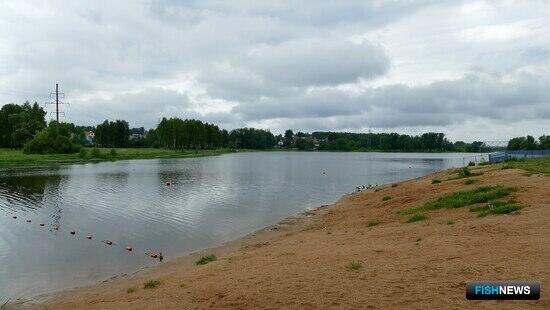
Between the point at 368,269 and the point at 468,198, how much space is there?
14.9 meters

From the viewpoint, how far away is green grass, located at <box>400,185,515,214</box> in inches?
933

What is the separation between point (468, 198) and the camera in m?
24.6

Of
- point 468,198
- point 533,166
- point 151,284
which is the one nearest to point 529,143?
point 533,166

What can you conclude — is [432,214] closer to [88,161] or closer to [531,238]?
[531,238]

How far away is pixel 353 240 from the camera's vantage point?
18.4 m

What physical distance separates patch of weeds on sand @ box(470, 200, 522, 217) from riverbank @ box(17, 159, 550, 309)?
66 mm

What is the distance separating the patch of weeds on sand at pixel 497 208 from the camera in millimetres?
19594

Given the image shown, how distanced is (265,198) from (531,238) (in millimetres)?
31446

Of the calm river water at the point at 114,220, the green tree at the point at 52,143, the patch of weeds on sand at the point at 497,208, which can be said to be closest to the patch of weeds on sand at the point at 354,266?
the patch of weeds on sand at the point at 497,208

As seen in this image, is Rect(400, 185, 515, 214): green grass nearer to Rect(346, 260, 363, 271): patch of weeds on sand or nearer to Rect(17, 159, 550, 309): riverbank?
Rect(17, 159, 550, 309): riverbank

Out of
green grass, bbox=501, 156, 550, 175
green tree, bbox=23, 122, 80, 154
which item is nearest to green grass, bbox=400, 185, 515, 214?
green grass, bbox=501, 156, 550, 175

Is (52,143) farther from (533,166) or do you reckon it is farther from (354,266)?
(354,266)

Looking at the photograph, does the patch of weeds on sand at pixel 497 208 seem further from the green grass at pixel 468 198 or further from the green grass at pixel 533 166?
the green grass at pixel 533 166

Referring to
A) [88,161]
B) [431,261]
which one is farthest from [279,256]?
[88,161]
